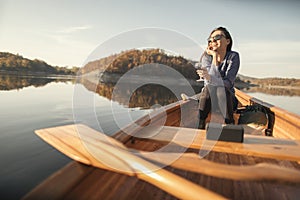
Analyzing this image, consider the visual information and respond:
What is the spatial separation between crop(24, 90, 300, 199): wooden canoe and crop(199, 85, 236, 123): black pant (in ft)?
1.92

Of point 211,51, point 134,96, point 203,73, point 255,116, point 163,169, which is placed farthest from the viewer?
point 134,96

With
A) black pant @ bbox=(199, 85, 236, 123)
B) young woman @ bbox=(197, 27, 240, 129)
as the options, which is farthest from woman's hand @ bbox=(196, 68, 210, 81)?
black pant @ bbox=(199, 85, 236, 123)

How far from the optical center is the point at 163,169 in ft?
3.33

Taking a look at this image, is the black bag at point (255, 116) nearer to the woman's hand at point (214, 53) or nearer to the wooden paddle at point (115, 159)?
the woman's hand at point (214, 53)

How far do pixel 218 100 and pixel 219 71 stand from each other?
1.02 ft

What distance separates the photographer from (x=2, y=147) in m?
4.19

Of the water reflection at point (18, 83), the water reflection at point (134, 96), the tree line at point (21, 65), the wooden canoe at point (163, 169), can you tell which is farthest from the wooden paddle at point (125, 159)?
the tree line at point (21, 65)

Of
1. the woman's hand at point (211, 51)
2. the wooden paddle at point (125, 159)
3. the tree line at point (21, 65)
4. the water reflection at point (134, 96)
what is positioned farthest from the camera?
the tree line at point (21, 65)

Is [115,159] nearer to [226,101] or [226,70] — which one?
[226,101]

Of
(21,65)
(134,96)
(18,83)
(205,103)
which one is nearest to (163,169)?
(205,103)

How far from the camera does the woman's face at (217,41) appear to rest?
2.32 meters

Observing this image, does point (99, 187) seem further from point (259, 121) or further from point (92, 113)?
point (92, 113)

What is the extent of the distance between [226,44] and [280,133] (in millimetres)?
1318

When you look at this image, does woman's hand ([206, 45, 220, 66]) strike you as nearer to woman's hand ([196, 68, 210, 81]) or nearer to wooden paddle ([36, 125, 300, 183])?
woman's hand ([196, 68, 210, 81])
